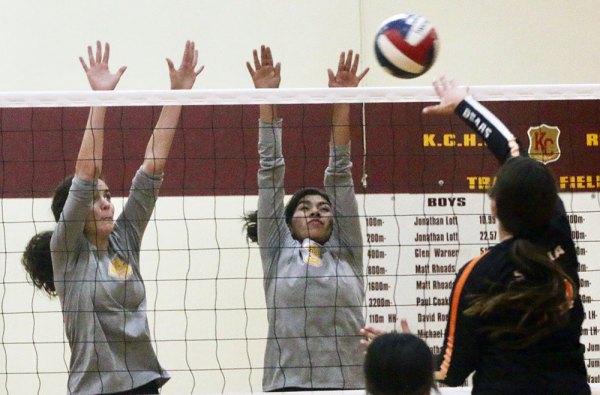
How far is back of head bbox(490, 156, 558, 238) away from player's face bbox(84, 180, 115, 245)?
1829mm

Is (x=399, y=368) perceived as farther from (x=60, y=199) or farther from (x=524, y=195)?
(x=60, y=199)

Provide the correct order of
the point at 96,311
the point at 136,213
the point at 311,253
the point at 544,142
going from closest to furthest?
the point at 96,311, the point at 136,213, the point at 311,253, the point at 544,142

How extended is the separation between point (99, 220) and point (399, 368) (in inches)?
70.9

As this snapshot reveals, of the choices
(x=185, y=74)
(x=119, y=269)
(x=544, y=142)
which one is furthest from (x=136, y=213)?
(x=544, y=142)

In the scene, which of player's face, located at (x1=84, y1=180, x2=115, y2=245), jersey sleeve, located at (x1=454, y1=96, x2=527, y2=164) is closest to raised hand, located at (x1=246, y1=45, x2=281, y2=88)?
player's face, located at (x1=84, y1=180, x2=115, y2=245)

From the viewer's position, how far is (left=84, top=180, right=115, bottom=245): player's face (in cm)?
386

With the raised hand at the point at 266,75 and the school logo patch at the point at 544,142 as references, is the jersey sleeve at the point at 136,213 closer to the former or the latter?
the raised hand at the point at 266,75

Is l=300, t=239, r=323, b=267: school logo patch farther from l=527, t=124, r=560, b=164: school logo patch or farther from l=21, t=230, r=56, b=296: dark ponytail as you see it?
l=527, t=124, r=560, b=164: school logo patch

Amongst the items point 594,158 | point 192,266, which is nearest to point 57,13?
point 192,266

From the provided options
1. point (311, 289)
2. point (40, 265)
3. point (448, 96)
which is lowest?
point (311, 289)

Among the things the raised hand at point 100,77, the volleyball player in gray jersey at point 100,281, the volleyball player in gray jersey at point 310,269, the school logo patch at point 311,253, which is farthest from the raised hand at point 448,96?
the raised hand at point 100,77

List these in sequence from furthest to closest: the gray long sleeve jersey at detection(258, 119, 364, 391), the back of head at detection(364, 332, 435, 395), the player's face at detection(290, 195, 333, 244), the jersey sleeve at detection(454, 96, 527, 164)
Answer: the player's face at detection(290, 195, 333, 244)
the gray long sleeve jersey at detection(258, 119, 364, 391)
the jersey sleeve at detection(454, 96, 527, 164)
the back of head at detection(364, 332, 435, 395)

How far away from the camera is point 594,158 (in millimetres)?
5590

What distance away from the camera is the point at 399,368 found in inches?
95.2
